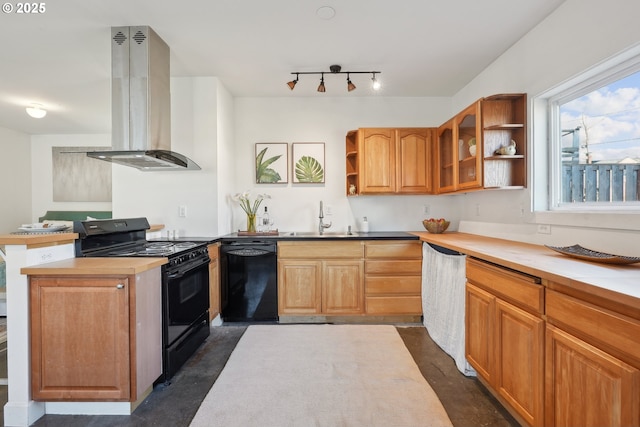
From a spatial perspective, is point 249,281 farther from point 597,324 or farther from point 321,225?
point 597,324

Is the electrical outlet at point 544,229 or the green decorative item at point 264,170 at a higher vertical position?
the green decorative item at point 264,170

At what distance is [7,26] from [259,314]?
3121 millimetres

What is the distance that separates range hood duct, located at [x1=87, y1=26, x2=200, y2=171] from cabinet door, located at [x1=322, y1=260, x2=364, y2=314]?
1.88 m

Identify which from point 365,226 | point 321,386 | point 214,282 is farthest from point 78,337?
point 365,226

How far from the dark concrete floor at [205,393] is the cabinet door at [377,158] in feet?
5.66

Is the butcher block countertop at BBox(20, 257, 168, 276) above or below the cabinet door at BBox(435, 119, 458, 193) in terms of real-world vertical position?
below

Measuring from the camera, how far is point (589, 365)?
1.08 m

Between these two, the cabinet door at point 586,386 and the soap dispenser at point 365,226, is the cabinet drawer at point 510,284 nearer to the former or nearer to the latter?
the cabinet door at point 586,386

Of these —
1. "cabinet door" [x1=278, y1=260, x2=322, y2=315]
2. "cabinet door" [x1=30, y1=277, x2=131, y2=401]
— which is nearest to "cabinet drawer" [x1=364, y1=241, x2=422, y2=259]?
"cabinet door" [x1=278, y1=260, x2=322, y2=315]

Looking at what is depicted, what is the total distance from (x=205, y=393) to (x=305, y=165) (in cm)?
258

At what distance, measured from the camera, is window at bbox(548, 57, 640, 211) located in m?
1.69

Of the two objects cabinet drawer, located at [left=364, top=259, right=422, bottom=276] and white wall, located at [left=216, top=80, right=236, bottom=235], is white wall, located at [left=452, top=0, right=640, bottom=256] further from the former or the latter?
white wall, located at [left=216, top=80, right=236, bottom=235]

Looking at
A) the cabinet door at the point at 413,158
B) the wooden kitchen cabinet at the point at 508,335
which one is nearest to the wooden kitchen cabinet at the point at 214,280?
the cabinet door at the point at 413,158

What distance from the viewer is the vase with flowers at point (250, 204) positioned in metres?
3.48
